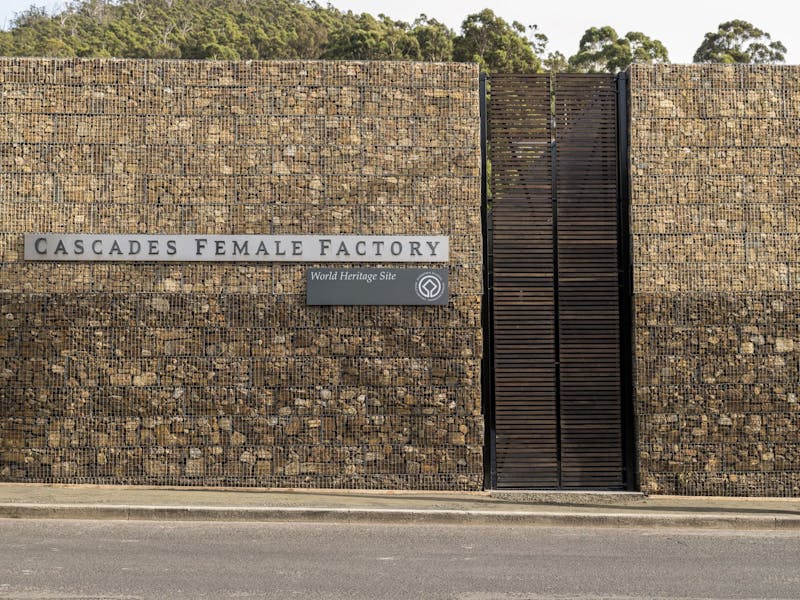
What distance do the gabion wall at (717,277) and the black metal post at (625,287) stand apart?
0.65 feet

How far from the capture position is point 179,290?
12.2 metres

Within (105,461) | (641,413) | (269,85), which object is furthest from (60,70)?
(641,413)

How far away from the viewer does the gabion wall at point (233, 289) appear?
39.7 feet

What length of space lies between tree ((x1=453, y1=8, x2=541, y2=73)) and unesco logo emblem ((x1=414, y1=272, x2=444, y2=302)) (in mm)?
34968

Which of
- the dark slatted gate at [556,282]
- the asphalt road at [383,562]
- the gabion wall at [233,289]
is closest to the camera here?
the asphalt road at [383,562]

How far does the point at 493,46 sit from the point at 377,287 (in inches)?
1461

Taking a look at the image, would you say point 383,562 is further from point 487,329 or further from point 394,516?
point 487,329

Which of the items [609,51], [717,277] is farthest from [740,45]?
[717,277]

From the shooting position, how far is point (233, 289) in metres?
12.2

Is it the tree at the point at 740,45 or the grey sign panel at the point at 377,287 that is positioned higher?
the tree at the point at 740,45

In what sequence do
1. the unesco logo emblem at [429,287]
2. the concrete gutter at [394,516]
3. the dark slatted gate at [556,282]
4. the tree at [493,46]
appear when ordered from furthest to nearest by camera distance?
the tree at [493,46]
the dark slatted gate at [556,282]
the unesco logo emblem at [429,287]
the concrete gutter at [394,516]

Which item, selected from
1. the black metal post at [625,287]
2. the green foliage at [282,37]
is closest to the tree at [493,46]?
the green foliage at [282,37]

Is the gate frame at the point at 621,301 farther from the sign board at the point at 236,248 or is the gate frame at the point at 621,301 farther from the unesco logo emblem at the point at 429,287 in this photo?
the sign board at the point at 236,248

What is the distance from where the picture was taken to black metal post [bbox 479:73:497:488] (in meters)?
12.3
